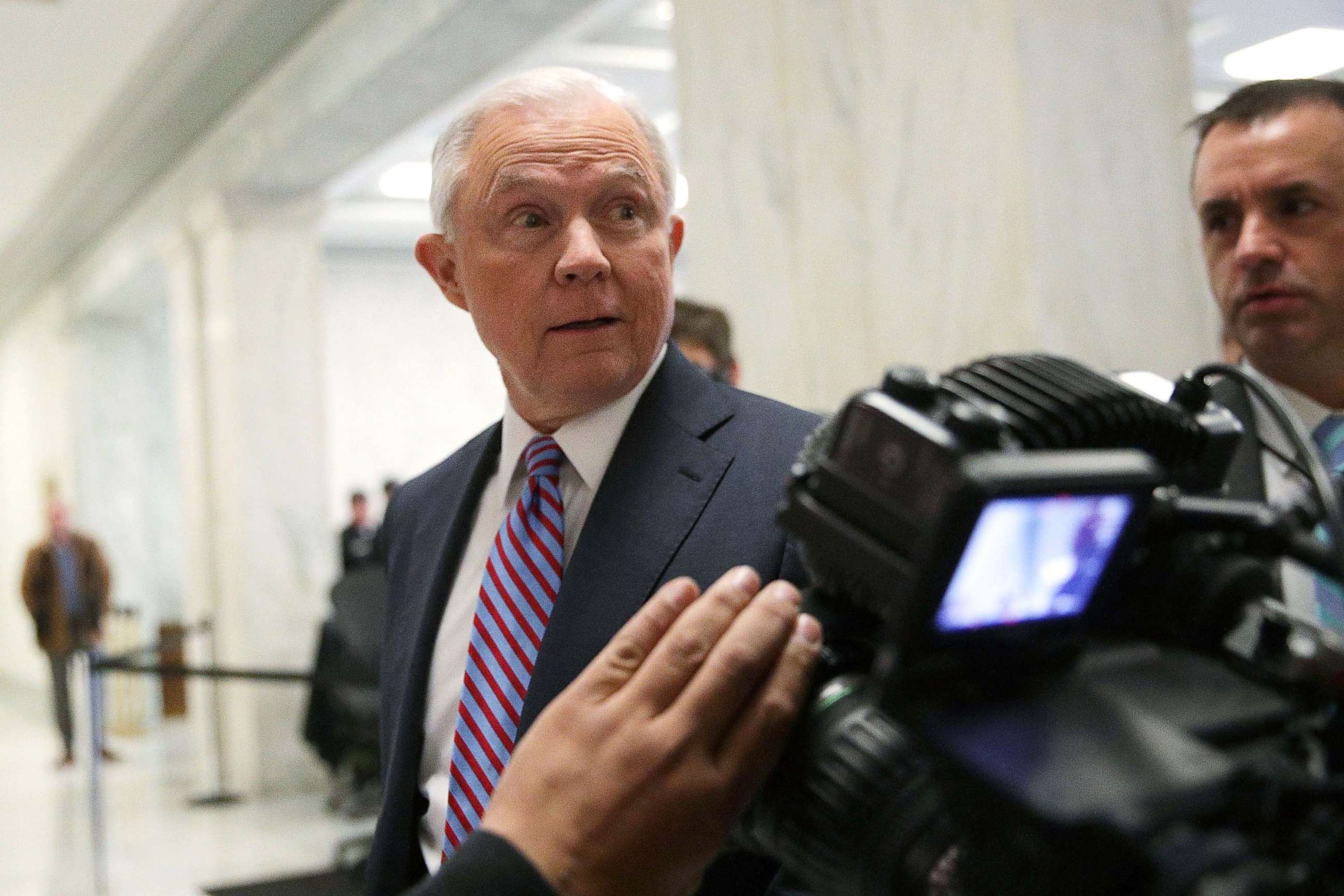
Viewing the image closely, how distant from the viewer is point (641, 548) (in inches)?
60.9

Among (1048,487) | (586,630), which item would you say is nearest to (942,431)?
(1048,487)

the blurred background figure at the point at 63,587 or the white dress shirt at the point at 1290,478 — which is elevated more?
the white dress shirt at the point at 1290,478

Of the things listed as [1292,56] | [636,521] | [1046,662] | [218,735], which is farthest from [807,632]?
[1292,56]


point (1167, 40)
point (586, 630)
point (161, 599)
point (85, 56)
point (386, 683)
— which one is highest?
point (85, 56)

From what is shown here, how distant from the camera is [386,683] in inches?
73.2

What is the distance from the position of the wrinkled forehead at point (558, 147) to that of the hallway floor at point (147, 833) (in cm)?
556

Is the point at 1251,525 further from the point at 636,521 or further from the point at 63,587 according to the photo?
the point at 63,587

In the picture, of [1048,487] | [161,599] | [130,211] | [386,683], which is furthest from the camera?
[161,599]

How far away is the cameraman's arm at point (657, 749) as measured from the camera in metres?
0.78

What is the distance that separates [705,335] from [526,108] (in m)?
1.72

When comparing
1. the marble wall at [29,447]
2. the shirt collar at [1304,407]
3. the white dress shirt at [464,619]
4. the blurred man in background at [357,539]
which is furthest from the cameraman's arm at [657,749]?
the marble wall at [29,447]

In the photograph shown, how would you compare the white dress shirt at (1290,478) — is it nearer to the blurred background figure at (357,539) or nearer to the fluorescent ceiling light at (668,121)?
the blurred background figure at (357,539)

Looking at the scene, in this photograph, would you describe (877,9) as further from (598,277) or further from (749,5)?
(598,277)

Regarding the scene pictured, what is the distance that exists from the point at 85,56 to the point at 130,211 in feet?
10.8
